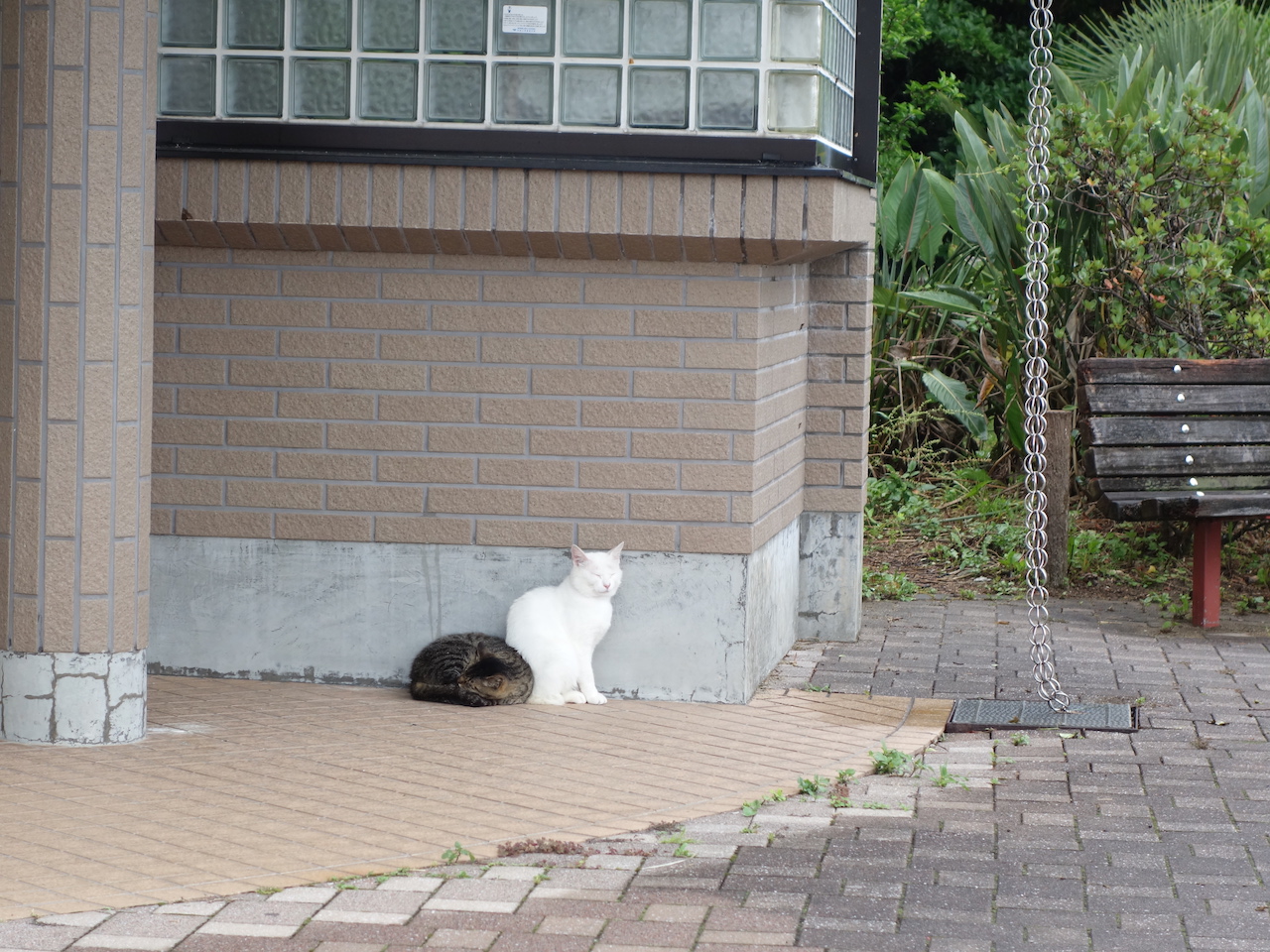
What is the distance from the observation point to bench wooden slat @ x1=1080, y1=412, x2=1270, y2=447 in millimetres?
8039

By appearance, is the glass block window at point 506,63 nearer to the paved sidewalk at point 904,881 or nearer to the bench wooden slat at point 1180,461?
the paved sidewalk at point 904,881

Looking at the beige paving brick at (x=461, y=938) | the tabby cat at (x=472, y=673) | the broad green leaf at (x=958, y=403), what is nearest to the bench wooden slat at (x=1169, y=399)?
the broad green leaf at (x=958, y=403)

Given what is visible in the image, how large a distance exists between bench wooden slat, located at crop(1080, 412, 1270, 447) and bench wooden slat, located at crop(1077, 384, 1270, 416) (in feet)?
0.16

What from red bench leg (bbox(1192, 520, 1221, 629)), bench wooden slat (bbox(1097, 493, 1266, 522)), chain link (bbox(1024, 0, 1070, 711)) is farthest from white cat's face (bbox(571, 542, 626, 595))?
red bench leg (bbox(1192, 520, 1221, 629))

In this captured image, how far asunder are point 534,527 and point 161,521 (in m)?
1.52

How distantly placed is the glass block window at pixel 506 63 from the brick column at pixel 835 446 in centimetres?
141

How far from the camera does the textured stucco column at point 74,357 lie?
17.1ft

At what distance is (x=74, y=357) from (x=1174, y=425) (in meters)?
5.38

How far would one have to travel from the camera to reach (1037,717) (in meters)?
5.96

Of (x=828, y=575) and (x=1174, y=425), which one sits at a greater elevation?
(x=1174, y=425)

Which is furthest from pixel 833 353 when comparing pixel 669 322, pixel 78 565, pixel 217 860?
pixel 217 860

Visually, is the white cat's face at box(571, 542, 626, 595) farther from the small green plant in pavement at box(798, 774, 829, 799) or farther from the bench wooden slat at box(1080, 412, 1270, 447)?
the bench wooden slat at box(1080, 412, 1270, 447)

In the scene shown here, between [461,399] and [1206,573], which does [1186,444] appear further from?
[461,399]

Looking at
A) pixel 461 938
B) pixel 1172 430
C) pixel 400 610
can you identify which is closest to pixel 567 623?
pixel 400 610
